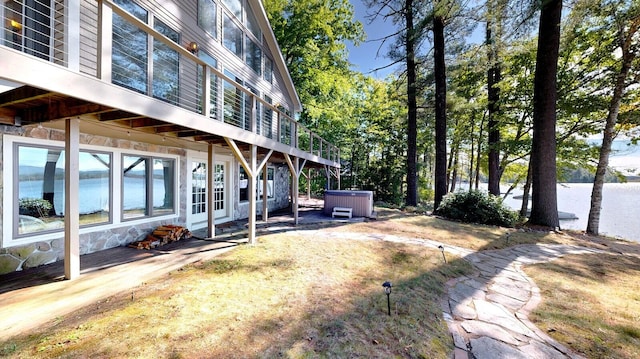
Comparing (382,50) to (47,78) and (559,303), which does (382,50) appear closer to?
(559,303)

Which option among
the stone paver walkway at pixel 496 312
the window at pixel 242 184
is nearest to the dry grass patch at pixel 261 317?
the stone paver walkway at pixel 496 312

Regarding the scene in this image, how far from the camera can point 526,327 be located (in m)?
3.09

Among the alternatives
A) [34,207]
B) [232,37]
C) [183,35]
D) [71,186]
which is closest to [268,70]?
[232,37]

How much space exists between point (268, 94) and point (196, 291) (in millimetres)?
9194

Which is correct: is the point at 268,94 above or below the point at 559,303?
above

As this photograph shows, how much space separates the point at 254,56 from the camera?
10000mm

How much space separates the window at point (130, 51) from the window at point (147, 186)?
155 centimetres

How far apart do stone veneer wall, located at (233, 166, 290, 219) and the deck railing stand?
2.81 meters

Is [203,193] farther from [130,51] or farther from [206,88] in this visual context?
[206,88]

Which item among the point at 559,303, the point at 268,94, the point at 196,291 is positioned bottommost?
the point at 559,303

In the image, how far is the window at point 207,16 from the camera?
7.15 m

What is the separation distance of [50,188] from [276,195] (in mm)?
8079

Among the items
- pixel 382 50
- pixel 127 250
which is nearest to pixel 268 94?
pixel 382 50

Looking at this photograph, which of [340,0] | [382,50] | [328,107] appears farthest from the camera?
[328,107]
